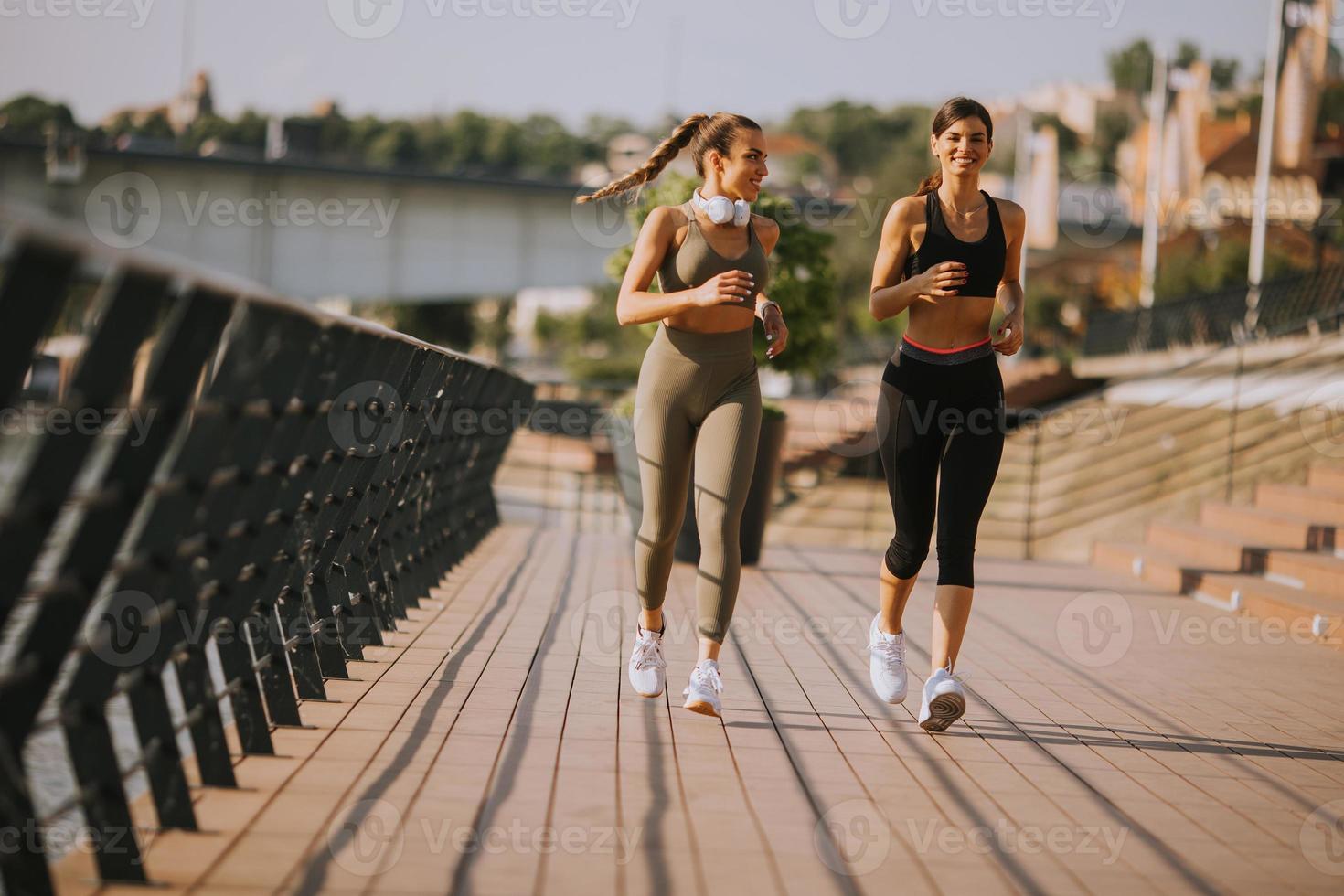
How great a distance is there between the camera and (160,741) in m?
2.90

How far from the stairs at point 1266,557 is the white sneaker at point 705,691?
408 cm

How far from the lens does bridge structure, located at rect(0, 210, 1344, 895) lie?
2.37 metres

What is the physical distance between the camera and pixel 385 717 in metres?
4.15

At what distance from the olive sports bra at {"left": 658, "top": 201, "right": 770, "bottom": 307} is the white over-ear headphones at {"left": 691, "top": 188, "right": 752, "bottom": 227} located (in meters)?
0.06

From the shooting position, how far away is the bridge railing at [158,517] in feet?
7.09

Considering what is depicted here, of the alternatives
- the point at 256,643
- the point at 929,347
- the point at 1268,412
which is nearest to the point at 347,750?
the point at 256,643

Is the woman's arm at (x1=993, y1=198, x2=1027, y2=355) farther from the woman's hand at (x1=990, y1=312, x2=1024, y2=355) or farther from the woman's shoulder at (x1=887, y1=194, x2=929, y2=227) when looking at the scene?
the woman's shoulder at (x1=887, y1=194, x2=929, y2=227)

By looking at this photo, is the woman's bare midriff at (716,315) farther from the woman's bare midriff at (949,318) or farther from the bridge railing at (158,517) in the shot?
the bridge railing at (158,517)

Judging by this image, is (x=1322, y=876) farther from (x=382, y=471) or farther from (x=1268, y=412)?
(x=1268, y=412)

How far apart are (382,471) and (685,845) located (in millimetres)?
2752
